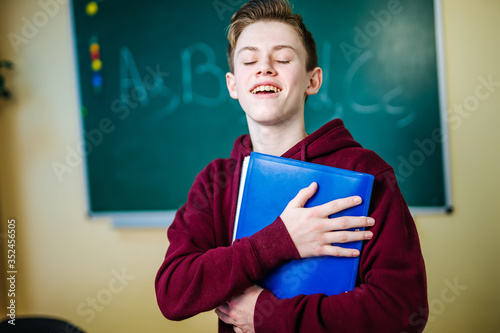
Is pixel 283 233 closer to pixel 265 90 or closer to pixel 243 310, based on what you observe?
pixel 243 310

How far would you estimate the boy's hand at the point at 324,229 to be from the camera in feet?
2.92

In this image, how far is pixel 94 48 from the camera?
2.45 metres

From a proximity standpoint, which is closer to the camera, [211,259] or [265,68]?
[211,259]

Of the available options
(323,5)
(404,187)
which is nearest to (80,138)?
(323,5)

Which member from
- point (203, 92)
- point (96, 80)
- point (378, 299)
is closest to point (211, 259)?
point (378, 299)

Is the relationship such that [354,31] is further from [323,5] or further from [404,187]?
[404,187]

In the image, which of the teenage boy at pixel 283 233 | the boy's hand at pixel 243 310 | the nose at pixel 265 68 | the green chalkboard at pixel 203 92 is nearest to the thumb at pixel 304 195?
the teenage boy at pixel 283 233

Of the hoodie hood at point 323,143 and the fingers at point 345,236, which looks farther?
the hoodie hood at point 323,143

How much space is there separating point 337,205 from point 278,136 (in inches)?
12.1

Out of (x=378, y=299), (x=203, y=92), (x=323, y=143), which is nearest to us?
(x=378, y=299)

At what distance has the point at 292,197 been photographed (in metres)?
0.97

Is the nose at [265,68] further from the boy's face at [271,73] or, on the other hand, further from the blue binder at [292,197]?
the blue binder at [292,197]

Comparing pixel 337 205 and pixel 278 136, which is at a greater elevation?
pixel 278 136

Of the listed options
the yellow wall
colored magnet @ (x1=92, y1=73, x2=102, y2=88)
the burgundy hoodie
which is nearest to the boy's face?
the burgundy hoodie
